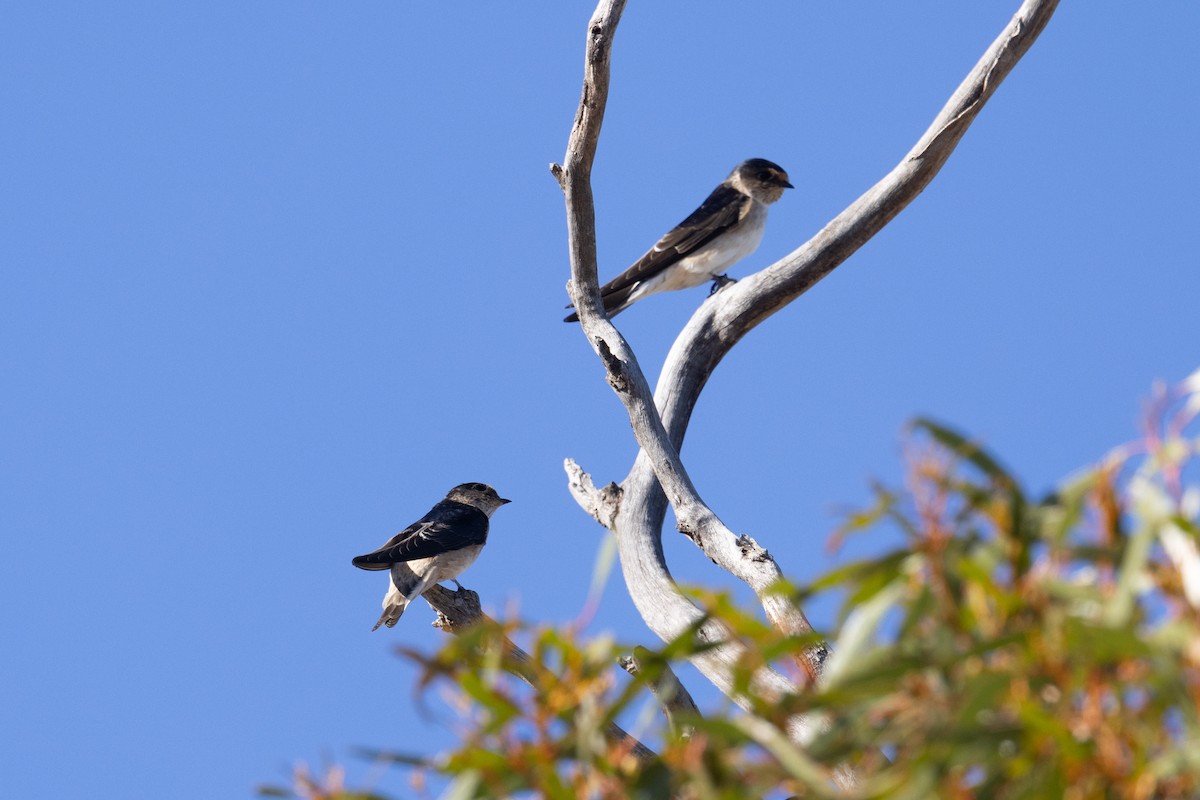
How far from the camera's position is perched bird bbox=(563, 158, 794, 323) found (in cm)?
948

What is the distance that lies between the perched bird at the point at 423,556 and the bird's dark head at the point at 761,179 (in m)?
3.34

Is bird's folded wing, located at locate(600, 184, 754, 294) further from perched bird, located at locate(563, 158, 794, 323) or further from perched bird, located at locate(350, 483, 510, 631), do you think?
perched bird, located at locate(350, 483, 510, 631)

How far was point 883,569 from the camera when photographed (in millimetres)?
1606

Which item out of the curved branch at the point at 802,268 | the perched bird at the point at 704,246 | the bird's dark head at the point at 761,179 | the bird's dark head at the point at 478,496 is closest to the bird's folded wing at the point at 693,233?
the perched bird at the point at 704,246

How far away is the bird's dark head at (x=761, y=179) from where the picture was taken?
441 inches

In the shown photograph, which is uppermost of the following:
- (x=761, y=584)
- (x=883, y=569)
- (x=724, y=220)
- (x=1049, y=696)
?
(x=724, y=220)

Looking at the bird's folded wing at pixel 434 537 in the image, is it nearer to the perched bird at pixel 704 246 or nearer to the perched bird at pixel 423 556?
the perched bird at pixel 423 556

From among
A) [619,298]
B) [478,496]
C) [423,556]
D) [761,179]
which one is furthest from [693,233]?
[478,496]

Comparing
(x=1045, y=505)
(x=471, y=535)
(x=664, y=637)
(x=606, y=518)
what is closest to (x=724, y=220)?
(x=471, y=535)

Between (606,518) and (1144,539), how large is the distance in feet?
18.9

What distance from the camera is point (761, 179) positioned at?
11.4 metres

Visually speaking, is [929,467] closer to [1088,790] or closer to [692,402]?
[1088,790]

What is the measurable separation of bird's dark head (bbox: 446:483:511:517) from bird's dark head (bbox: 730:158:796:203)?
3.21 metres

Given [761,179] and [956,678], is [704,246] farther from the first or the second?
[956,678]
